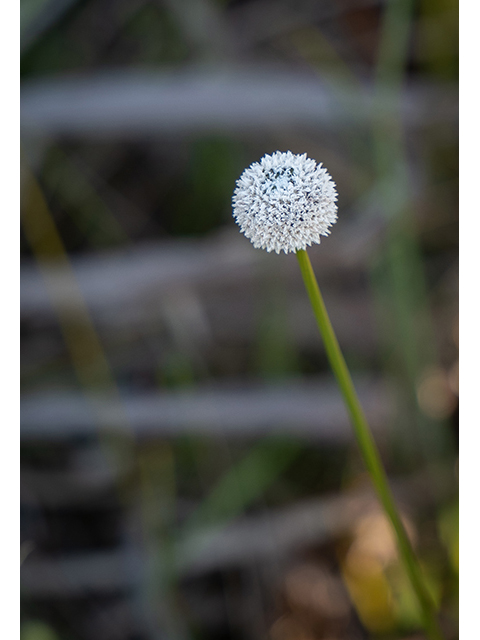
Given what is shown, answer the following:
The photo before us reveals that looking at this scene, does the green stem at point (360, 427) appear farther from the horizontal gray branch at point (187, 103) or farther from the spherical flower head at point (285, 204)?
the horizontal gray branch at point (187, 103)

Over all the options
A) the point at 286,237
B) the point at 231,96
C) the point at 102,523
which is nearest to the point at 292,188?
the point at 286,237

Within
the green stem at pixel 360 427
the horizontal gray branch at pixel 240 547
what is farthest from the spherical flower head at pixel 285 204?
the horizontal gray branch at pixel 240 547

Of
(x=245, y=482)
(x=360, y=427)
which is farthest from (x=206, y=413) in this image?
(x=360, y=427)

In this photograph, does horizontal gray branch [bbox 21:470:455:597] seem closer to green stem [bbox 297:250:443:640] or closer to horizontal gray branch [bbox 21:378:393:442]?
horizontal gray branch [bbox 21:378:393:442]

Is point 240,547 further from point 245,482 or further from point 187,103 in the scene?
point 187,103

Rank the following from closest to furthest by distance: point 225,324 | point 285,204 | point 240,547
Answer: point 285,204, point 240,547, point 225,324

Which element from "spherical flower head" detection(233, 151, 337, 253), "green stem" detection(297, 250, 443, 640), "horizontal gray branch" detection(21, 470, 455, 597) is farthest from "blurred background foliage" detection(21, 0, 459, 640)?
"spherical flower head" detection(233, 151, 337, 253)

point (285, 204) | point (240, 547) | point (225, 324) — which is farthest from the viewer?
point (225, 324)
